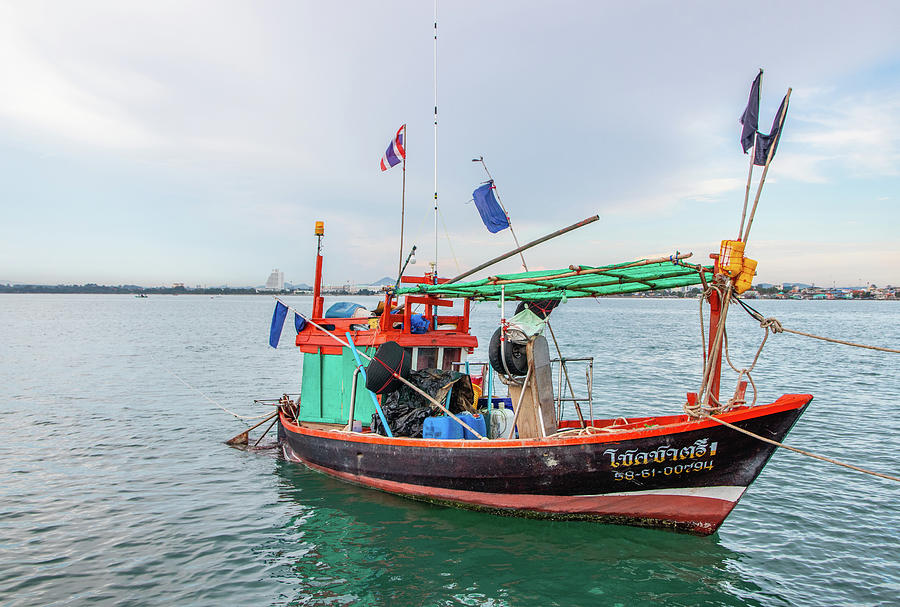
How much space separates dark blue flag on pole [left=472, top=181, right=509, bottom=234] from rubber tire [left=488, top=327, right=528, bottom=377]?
2.66m

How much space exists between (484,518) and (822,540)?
572 centimetres

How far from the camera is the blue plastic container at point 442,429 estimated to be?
10133 mm

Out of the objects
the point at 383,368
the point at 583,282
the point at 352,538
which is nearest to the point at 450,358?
the point at 383,368

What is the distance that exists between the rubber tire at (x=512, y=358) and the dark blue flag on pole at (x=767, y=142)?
14.8ft

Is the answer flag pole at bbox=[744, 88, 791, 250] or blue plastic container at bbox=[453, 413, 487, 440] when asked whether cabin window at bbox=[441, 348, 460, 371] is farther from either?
flag pole at bbox=[744, 88, 791, 250]

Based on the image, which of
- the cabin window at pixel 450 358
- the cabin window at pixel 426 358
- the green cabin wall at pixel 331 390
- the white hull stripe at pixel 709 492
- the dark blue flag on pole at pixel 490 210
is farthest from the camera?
the cabin window at pixel 450 358

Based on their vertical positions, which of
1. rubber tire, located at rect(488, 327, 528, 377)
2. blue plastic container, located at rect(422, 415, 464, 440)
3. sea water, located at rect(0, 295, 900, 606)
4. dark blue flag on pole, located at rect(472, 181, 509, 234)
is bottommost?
sea water, located at rect(0, 295, 900, 606)

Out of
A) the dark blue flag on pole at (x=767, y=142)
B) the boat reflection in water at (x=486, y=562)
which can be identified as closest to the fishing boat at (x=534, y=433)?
the boat reflection in water at (x=486, y=562)

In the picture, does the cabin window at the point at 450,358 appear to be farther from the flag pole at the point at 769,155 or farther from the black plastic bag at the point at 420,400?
the flag pole at the point at 769,155

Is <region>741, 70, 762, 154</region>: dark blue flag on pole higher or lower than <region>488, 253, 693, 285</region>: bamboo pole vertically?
higher

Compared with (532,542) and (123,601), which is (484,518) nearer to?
(532,542)

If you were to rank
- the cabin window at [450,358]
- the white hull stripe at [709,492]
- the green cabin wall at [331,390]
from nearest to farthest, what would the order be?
the white hull stripe at [709,492]
the green cabin wall at [331,390]
the cabin window at [450,358]

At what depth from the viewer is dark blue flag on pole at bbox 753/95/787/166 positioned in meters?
7.11

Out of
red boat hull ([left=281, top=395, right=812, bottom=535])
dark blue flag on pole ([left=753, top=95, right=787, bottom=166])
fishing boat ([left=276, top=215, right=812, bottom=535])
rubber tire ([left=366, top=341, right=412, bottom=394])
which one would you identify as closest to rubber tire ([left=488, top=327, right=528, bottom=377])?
fishing boat ([left=276, top=215, right=812, bottom=535])
